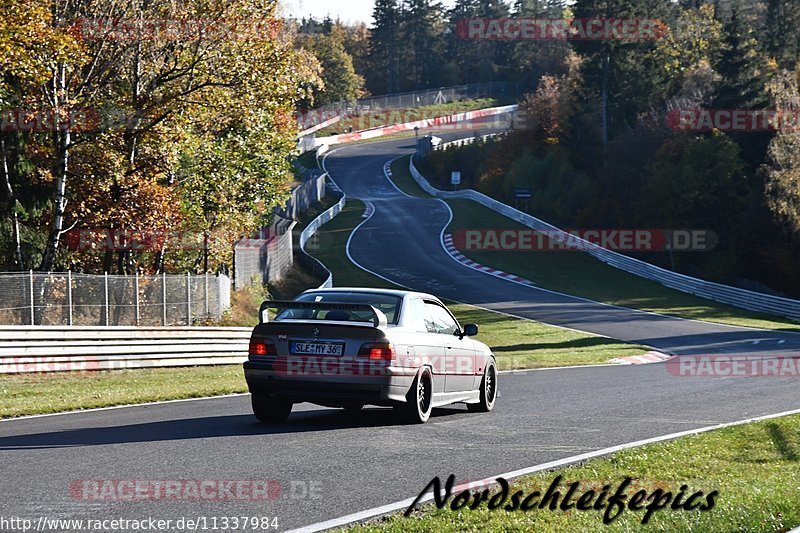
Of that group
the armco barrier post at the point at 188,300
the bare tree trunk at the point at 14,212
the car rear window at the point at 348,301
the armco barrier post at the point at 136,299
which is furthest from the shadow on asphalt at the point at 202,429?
the bare tree trunk at the point at 14,212

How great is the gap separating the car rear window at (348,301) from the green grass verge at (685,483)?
340 centimetres

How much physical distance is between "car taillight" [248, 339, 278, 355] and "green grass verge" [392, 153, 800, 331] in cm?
3312

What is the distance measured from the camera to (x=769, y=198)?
194 feet

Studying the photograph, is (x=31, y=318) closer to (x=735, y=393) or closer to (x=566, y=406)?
(x=566, y=406)

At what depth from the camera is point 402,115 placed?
12694cm

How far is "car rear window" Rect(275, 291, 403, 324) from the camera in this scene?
12.0 metres

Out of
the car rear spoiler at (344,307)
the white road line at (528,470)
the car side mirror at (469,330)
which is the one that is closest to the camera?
the white road line at (528,470)

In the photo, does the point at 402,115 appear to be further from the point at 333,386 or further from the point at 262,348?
the point at 333,386

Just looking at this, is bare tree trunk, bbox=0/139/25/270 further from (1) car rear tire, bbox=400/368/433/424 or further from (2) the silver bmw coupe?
(1) car rear tire, bbox=400/368/433/424

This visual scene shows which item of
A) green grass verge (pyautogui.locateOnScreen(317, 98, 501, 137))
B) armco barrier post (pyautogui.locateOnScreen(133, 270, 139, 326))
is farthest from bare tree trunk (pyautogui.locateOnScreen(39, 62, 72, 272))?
green grass verge (pyautogui.locateOnScreen(317, 98, 501, 137))

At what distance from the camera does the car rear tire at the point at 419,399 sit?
39.2 feet

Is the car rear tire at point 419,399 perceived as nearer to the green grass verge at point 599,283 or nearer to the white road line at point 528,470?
the white road line at point 528,470

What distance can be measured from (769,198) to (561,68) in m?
71.5

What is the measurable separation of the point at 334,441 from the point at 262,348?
1.79 meters
